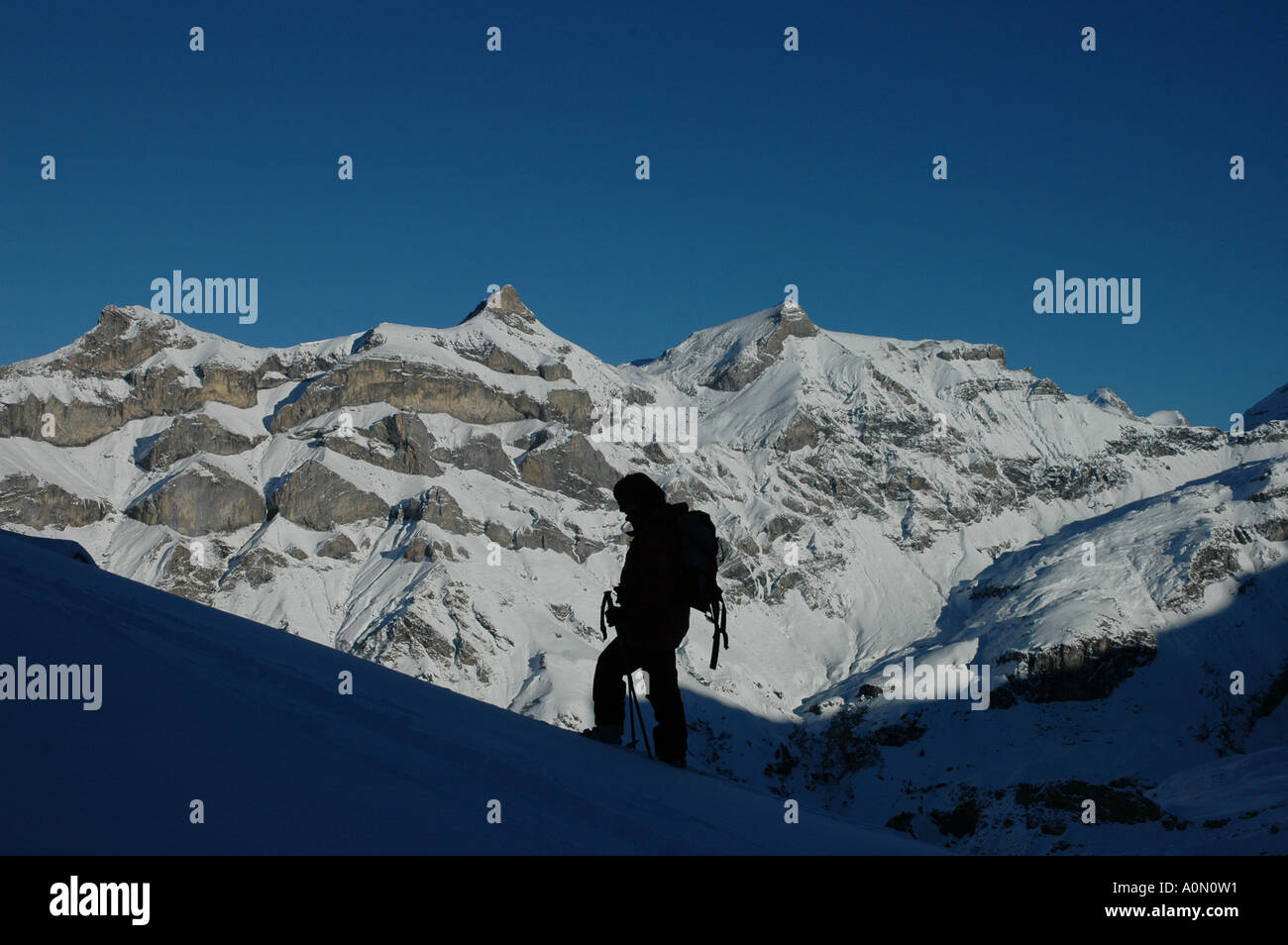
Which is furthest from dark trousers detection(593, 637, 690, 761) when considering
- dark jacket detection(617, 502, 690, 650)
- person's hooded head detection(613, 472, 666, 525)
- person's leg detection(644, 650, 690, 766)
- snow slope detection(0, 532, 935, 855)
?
person's hooded head detection(613, 472, 666, 525)

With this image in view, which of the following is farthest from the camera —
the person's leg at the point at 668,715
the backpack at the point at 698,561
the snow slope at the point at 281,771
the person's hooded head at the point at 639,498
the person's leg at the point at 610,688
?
the person's leg at the point at 610,688

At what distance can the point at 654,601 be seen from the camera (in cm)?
755

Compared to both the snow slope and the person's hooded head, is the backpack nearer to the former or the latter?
the person's hooded head

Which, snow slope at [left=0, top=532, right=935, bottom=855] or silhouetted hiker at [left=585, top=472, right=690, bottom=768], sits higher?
silhouetted hiker at [left=585, top=472, right=690, bottom=768]

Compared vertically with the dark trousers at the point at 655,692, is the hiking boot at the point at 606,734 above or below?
below

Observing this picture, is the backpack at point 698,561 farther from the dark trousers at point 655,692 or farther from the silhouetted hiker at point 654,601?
the dark trousers at point 655,692

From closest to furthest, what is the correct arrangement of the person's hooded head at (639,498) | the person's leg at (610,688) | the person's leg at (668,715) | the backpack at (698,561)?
the backpack at (698,561), the person's hooded head at (639,498), the person's leg at (668,715), the person's leg at (610,688)

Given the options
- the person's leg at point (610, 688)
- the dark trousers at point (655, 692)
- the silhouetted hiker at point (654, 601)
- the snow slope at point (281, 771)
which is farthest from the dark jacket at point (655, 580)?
the snow slope at point (281, 771)

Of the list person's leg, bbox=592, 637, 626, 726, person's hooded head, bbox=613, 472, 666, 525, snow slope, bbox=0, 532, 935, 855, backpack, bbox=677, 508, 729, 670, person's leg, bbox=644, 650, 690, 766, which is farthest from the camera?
person's leg, bbox=592, 637, 626, 726

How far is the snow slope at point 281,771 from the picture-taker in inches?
137

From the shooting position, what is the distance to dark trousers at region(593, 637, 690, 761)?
764 cm

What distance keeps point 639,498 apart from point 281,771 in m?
3.95

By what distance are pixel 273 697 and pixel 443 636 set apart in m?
189
